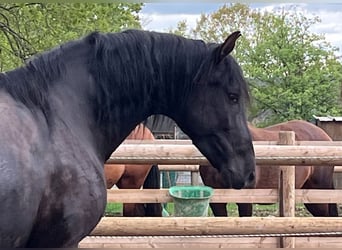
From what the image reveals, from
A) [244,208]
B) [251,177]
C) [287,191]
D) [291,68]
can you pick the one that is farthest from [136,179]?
[291,68]

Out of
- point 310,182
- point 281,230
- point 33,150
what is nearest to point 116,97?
point 33,150

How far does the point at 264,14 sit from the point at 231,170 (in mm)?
18092

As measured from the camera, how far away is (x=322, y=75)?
16.2m

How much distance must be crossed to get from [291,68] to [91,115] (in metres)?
15.0

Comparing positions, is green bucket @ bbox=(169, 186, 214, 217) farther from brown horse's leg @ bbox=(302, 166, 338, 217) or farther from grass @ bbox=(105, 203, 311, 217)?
grass @ bbox=(105, 203, 311, 217)

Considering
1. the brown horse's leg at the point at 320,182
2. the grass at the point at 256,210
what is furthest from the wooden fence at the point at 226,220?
the grass at the point at 256,210

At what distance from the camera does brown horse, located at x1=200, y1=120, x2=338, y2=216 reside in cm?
533

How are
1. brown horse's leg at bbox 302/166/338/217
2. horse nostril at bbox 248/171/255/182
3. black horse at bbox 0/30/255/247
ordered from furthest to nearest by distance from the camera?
1. brown horse's leg at bbox 302/166/338/217
2. horse nostril at bbox 248/171/255/182
3. black horse at bbox 0/30/255/247

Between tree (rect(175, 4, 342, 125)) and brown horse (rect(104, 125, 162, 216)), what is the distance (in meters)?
10.4

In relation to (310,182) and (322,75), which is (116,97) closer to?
(310,182)

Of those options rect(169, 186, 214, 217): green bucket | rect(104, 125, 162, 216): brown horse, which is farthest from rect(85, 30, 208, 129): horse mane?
rect(104, 125, 162, 216): brown horse

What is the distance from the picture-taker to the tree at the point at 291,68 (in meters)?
16.1

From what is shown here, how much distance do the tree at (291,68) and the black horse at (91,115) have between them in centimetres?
1328

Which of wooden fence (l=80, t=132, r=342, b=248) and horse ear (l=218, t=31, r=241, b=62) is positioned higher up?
horse ear (l=218, t=31, r=241, b=62)
